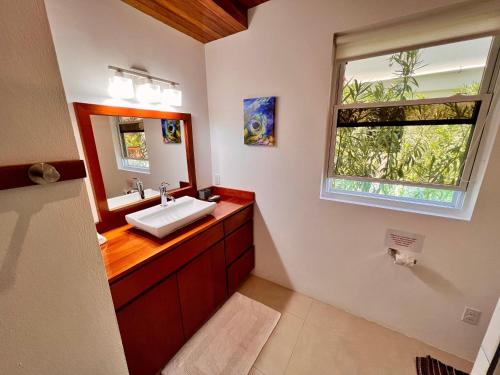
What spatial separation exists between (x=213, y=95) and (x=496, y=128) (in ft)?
6.48

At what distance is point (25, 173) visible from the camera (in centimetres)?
53

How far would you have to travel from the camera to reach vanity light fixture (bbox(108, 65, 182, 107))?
1.31 metres

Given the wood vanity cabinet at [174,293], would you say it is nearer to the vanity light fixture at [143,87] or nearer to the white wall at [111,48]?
the white wall at [111,48]

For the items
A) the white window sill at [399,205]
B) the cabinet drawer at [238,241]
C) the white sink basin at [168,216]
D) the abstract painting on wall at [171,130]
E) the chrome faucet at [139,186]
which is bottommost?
the cabinet drawer at [238,241]

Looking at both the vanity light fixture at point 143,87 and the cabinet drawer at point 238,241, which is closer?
the vanity light fixture at point 143,87

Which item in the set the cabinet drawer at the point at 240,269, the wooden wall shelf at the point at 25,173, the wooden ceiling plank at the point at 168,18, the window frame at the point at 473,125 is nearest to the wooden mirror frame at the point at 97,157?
the wooden ceiling plank at the point at 168,18

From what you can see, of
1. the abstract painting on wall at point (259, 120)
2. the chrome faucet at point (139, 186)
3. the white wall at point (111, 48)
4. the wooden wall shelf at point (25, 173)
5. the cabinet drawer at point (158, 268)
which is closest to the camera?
the wooden wall shelf at point (25, 173)

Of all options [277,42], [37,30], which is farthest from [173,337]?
[277,42]

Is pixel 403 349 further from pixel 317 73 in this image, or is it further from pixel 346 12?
pixel 346 12

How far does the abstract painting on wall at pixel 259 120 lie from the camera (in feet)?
5.50

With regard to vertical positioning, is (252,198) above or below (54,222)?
below

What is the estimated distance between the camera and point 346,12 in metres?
1.31

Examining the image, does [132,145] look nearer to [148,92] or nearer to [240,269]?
[148,92]

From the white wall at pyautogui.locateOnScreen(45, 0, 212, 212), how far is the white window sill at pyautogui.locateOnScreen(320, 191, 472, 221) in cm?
146
